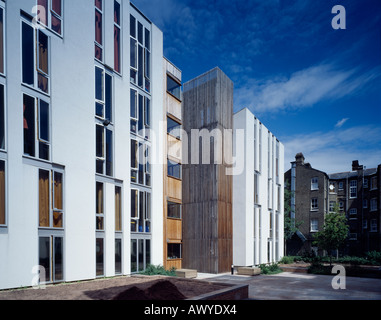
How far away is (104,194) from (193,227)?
9617 millimetres

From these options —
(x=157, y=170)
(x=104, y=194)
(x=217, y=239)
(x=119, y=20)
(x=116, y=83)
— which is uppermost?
(x=119, y=20)

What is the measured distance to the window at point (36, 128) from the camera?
11.3 m

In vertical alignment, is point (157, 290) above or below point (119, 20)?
below

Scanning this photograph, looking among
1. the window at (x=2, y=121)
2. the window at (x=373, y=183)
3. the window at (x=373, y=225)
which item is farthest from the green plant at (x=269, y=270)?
the window at (x=373, y=183)

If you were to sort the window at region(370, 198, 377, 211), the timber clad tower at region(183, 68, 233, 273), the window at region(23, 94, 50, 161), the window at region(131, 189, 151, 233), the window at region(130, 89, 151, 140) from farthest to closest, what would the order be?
the window at region(370, 198, 377, 211) < the timber clad tower at region(183, 68, 233, 273) < the window at region(130, 89, 151, 140) < the window at region(131, 189, 151, 233) < the window at region(23, 94, 50, 161)

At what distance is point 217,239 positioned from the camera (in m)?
21.0

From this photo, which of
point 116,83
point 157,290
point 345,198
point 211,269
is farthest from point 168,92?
point 345,198

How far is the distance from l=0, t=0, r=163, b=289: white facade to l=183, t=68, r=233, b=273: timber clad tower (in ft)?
17.0

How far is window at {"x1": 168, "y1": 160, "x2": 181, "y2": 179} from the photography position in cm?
2170

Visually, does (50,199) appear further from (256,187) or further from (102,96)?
(256,187)

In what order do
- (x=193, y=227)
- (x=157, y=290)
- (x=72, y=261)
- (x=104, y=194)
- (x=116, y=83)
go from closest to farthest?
(x=157, y=290) → (x=72, y=261) → (x=104, y=194) → (x=116, y=83) → (x=193, y=227)

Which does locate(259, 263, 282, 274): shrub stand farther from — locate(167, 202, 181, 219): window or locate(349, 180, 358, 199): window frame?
locate(349, 180, 358, 199): window frame

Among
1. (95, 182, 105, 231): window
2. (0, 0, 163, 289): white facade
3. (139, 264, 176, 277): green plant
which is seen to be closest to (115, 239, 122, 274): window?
(0, 0, 163, 289): white facade

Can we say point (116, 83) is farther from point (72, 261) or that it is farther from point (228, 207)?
point (228, 207)
